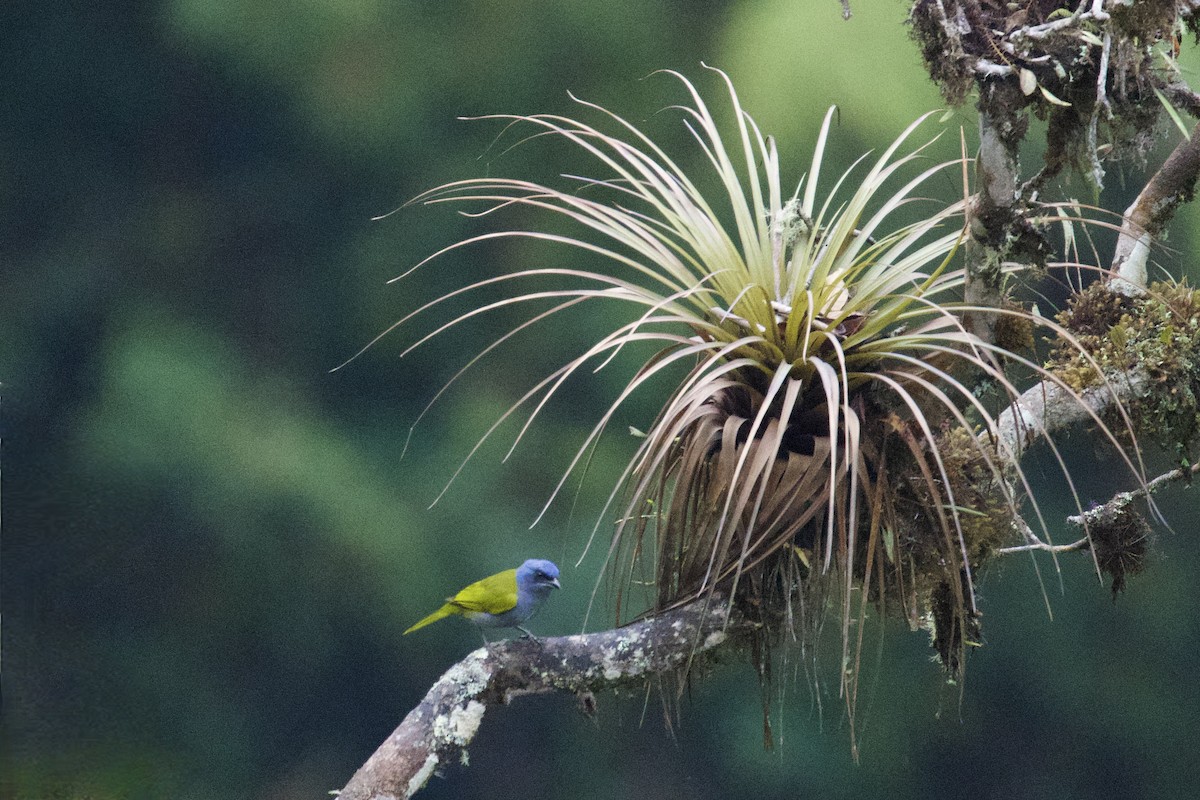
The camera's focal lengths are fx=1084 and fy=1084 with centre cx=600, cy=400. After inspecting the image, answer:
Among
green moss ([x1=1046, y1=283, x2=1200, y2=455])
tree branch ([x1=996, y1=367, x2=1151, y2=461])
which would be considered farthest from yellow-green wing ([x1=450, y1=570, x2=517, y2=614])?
green moss ([x1=1046, y1=283, x2=1200, y2=455])

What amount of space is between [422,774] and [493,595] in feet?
0.96

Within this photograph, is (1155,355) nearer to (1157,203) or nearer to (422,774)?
(1157,203)

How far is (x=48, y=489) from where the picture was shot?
201 centimetres

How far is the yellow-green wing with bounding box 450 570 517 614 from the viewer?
1.59m

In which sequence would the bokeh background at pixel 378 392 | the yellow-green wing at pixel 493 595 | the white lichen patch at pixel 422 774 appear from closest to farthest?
the white lichen patch at pixel 422 774 < the yellow-green wing at pixel 493 595 < the bokeh background at pixel 378 392

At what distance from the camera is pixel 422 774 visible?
54.4 inches

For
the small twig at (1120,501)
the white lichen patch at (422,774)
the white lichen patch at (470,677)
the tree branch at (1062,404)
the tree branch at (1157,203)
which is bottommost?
the white lichen patch at (422,774)

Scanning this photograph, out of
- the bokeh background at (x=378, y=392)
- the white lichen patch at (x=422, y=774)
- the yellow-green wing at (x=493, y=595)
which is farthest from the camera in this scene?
the bokeh background at (x=378, y=392)

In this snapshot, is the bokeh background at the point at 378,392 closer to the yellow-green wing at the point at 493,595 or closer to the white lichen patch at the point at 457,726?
the yellow-green wing at the point at 493,595

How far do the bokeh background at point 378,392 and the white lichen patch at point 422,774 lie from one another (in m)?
1.33

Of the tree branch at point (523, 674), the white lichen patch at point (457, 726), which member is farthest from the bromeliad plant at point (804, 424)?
the white lichen patch at point (457, 726)

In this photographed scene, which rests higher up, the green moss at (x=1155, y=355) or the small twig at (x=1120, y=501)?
the green moss at (x=1155, y=355)

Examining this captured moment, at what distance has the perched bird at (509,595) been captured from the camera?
1.60 metres

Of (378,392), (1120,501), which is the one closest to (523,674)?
(1120,501)
